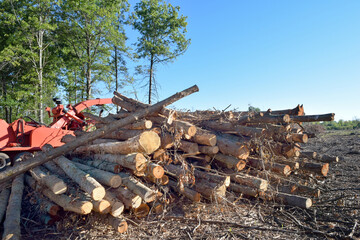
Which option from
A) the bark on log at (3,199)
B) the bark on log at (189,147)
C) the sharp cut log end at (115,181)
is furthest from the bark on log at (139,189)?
the bark on log at (3,199)

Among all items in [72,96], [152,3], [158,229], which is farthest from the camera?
[72,96]

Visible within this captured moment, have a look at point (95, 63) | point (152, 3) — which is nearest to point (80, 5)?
point (95, 63)

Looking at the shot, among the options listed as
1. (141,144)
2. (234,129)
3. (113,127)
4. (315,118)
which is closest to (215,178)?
(234,129)

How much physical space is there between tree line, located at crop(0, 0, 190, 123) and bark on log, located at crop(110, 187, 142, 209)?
1640 cm

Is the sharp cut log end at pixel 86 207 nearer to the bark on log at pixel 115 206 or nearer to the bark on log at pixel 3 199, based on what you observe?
the bark on log at pixel 115 206

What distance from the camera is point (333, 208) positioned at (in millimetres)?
5121

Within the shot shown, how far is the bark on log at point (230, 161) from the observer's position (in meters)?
5.30

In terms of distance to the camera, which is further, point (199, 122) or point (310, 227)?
point (199, 122)

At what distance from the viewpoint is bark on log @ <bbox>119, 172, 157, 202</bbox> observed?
4105 mm

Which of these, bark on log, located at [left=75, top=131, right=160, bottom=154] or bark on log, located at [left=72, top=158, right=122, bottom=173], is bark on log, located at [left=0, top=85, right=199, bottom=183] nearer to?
bark on log, located at [left=72, top=158, right=122, bottom=173]

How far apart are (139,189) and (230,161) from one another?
7.46 feet

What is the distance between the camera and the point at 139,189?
418 centimetres

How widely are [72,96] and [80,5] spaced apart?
337 inches

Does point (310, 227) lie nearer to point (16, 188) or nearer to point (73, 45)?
point (16, 188)
